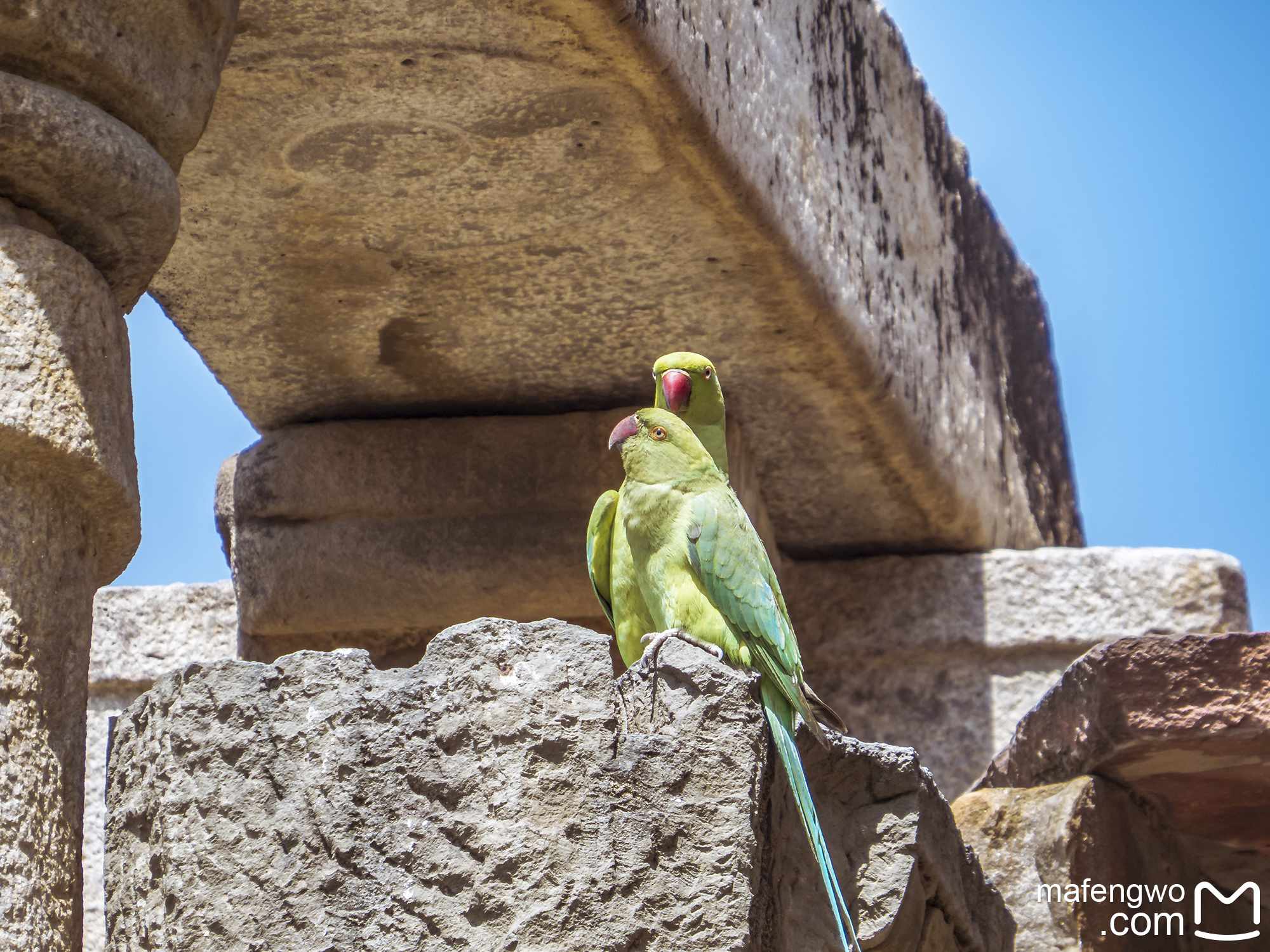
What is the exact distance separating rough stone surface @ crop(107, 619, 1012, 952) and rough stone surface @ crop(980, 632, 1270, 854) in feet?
3.90

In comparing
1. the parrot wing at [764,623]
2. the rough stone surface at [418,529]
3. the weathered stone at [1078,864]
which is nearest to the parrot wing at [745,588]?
the parrot wing at [764,623]

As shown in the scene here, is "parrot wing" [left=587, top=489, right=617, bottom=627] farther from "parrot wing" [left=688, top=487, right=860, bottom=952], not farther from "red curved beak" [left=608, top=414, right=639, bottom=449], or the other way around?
"parrot wing" [left=688, top=487, right=860, bottom=952]

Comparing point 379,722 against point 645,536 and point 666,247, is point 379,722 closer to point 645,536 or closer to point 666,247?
point 645,536

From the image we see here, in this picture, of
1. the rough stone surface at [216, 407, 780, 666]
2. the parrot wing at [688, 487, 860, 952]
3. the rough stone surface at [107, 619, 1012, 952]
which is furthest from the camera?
the rough stone surface at [216, 407, 780, 666]

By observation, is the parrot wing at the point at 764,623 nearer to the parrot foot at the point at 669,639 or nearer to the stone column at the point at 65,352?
the parrot foot at the point at 669,639

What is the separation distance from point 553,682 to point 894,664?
2.57m

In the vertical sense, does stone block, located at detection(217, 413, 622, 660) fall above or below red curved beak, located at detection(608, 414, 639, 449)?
above

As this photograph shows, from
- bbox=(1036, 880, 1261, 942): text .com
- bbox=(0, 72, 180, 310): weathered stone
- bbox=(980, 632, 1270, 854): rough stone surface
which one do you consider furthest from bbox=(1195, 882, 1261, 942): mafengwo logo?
bbox=(0, 72, 180, 310): weathered stone

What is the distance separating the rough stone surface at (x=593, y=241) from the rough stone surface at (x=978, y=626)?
0.55 ft

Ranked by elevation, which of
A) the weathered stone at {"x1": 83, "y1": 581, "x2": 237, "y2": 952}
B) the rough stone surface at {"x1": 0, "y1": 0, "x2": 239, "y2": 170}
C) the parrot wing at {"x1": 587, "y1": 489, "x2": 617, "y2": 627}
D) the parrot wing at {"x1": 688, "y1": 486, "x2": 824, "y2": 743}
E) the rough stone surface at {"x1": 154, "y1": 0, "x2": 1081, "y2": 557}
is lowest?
the parrot wing at {"x1": 688, "y1": 486, "x2": 824, "y2": 743}

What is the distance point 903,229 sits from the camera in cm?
392

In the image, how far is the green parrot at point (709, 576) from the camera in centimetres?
197

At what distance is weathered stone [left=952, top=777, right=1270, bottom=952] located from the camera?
2.81m

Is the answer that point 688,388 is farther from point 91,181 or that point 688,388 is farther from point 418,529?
point 91,181
